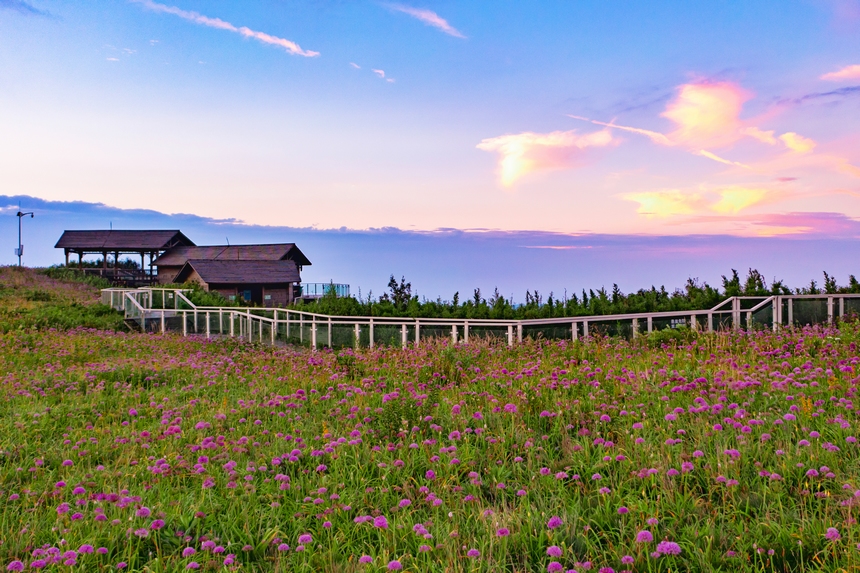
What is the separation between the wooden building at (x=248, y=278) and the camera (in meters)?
45.0

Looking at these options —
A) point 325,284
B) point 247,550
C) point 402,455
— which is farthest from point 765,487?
point 325,284

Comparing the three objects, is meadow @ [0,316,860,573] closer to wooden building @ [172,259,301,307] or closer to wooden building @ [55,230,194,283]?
wooden building @ [172,259,301,307]

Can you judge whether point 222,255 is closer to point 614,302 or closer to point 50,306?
point 50,306

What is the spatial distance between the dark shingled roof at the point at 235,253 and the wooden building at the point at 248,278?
347 cm

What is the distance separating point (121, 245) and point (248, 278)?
17.2m

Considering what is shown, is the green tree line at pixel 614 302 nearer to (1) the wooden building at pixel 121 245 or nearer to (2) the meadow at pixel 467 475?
(2) the meadow at pixel 467 475

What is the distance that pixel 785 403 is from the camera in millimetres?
5551

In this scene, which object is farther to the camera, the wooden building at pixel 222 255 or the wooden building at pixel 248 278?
the wooden building at pixel 222 255

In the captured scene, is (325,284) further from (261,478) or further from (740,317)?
(261,478)

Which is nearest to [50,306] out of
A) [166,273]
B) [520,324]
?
[520,324]

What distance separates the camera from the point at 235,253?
179 feet

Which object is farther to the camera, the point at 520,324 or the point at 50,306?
the point at 50,306

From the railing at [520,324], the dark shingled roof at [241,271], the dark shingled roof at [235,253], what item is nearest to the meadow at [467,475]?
the railing at [520,324]

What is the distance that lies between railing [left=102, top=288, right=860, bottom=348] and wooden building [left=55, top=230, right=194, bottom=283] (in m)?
32.5
